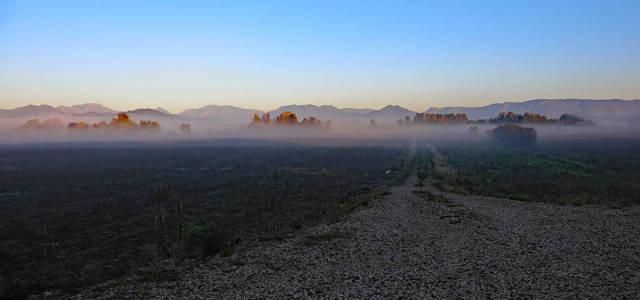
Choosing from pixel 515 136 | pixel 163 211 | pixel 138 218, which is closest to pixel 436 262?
pixel 163 211

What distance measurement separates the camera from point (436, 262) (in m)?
13.6

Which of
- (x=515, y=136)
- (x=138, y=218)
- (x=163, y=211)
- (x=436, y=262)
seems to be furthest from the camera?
(x=515, y=136)

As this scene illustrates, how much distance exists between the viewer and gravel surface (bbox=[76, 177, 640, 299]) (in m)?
11.1

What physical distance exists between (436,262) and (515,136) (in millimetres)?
108652

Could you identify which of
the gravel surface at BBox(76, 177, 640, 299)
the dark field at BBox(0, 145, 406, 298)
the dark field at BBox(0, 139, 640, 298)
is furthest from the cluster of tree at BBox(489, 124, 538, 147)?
the gravel surface at BBox(76, 177, 640, 299)

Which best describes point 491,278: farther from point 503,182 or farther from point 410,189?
point 503,182

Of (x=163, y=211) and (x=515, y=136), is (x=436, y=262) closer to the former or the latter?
(x=163, y=211)

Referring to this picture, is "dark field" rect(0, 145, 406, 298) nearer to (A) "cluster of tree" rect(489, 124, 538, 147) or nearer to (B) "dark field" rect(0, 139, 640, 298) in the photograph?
(B) "dark field" rect(0, 139, 640, 298)

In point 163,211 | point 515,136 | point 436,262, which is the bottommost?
point 436,262

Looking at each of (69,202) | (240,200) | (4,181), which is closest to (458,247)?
(240,200)

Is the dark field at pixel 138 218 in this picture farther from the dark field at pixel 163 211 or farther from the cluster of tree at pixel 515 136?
the cluster of tree at pixel 515 136

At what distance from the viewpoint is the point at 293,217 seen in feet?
75.6

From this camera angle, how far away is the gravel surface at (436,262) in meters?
11.1

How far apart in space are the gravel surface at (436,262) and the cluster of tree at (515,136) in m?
93.7
